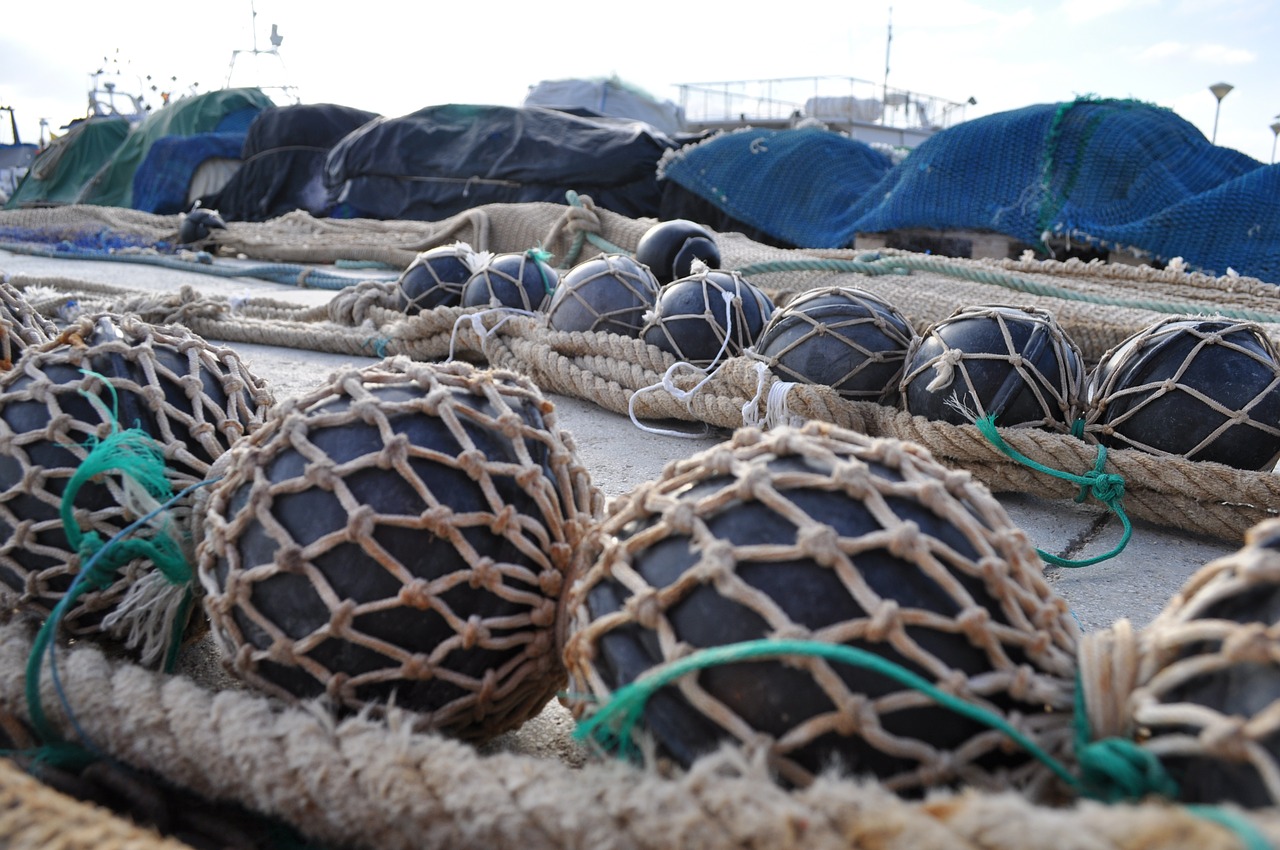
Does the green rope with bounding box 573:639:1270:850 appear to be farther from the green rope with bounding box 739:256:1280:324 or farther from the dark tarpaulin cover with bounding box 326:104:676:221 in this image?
the dark tarpaulin cover with bounding box 326:104:676:221

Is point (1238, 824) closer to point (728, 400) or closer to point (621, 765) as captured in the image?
point (621, 765)

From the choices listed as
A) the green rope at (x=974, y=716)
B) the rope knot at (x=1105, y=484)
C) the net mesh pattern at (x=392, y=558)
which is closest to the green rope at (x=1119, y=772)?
the green rope at (x=974, y=716)

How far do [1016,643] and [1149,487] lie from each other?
1.49 m

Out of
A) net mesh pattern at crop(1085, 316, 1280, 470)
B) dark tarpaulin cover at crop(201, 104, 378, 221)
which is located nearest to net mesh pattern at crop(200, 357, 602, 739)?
net mesh pattern at crop(1085, 316, 1280, 470)

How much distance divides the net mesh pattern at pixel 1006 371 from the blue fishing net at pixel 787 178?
5.56 meters

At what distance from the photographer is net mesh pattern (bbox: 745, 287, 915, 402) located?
2.61 meters

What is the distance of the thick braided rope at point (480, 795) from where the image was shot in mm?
683

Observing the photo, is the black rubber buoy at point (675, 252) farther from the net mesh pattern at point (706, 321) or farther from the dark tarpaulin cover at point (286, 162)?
the dark tarpaulin cover at point (286, 162)

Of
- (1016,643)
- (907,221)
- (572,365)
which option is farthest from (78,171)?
(1016,643)

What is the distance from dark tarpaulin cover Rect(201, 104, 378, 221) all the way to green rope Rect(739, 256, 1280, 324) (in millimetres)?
9761

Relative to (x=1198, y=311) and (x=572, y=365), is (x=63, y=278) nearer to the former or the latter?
(x=572, y=365)

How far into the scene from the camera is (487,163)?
9.97 m

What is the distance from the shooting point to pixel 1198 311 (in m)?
3.29

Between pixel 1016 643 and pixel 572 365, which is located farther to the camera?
pixel 572 365
